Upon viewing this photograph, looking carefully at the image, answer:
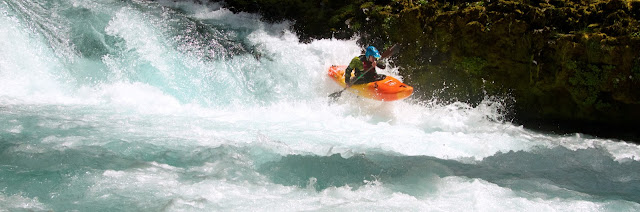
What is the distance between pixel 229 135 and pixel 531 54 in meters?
4.94

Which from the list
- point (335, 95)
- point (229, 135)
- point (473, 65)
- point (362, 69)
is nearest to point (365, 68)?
point (362, 69)

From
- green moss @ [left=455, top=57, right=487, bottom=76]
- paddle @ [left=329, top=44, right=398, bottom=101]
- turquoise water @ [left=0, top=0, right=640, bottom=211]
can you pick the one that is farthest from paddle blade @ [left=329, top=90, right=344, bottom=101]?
green moss @ [left=455, top=57, right=487, bottom=76]

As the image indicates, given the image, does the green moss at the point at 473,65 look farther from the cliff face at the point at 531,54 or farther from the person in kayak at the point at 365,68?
Answer: the person in kayak at the point at 365,68

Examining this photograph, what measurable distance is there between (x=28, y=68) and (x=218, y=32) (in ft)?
12.1

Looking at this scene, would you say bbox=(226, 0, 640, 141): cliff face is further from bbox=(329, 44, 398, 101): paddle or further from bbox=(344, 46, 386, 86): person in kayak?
bbox=(344, 46, 386, 86): person in kayak

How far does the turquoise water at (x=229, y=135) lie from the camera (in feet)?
13.0

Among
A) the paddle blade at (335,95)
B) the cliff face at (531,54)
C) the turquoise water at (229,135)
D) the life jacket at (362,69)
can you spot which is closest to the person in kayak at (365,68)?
the life jacket at (362,69)

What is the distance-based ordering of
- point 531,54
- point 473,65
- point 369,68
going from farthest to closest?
point 473,65 < point 369,68 < point 531,54

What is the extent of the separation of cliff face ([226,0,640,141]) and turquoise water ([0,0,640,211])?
366 millimetres

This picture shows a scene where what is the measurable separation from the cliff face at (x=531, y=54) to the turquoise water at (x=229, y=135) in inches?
14.4

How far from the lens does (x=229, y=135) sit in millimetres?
6242

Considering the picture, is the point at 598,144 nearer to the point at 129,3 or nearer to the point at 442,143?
the point at 442,143

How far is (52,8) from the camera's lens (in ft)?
33.9

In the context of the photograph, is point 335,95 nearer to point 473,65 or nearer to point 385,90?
point 385,90
